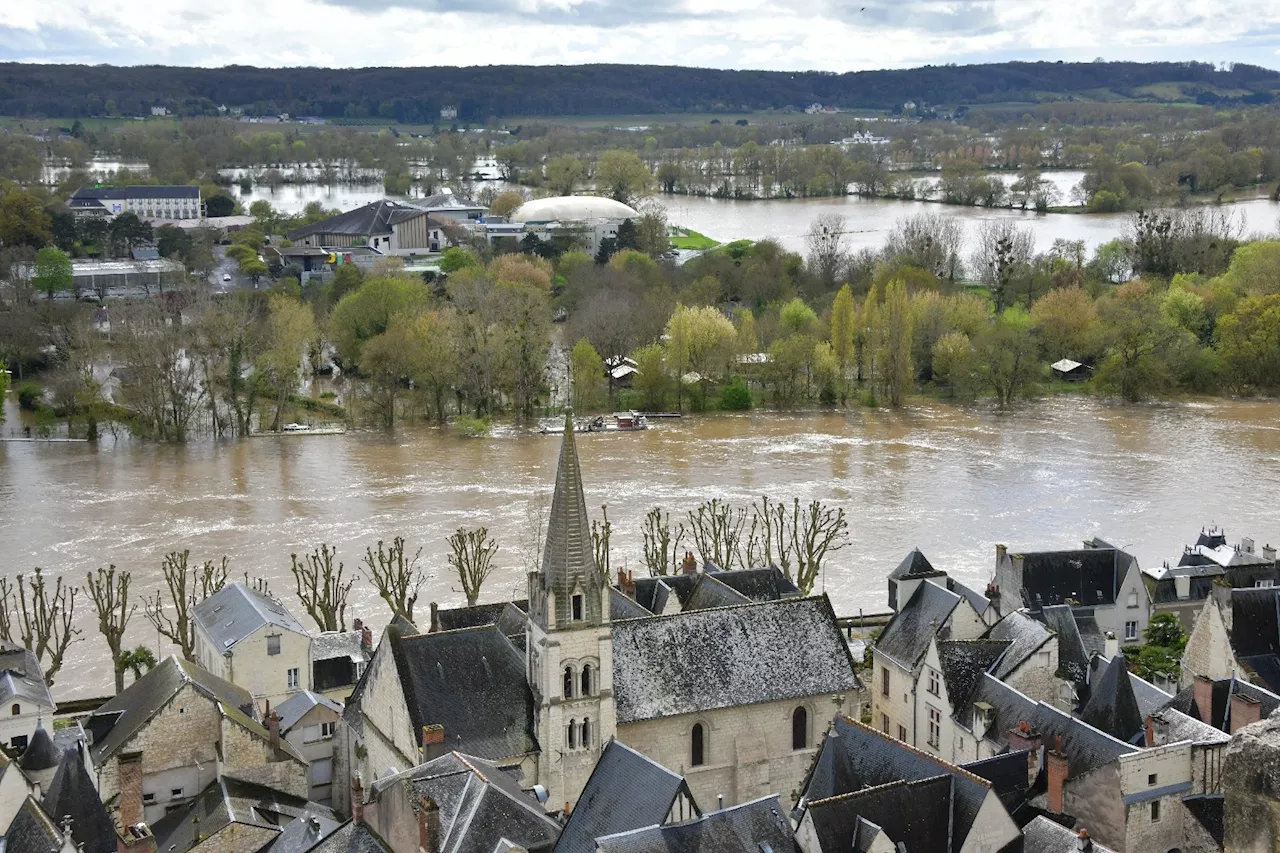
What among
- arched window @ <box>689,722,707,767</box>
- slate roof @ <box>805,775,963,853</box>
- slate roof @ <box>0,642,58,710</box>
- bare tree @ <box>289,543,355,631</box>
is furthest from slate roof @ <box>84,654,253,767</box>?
slate roof @ <box>805,775,963,853</box>

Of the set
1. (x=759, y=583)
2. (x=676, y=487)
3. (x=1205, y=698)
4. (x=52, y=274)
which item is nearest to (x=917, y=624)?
(x=759, y=583)

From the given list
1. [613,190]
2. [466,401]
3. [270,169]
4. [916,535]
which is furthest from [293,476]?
[270,169]

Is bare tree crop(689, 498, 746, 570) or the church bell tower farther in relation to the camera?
bare tree crop(689, 498, 746, 570)

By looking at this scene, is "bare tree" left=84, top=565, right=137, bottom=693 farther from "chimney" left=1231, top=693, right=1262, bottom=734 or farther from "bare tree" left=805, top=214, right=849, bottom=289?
"bare tree" left=805, top=214, right=849, bottom=289

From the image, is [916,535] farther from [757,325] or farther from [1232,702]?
[757,325]

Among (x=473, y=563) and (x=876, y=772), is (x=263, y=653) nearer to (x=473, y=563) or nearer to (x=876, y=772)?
(x=473, y=563)

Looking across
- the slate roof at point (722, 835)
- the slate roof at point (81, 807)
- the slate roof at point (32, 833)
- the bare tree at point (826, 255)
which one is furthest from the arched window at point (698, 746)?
the bare tree at point (826, 255)
